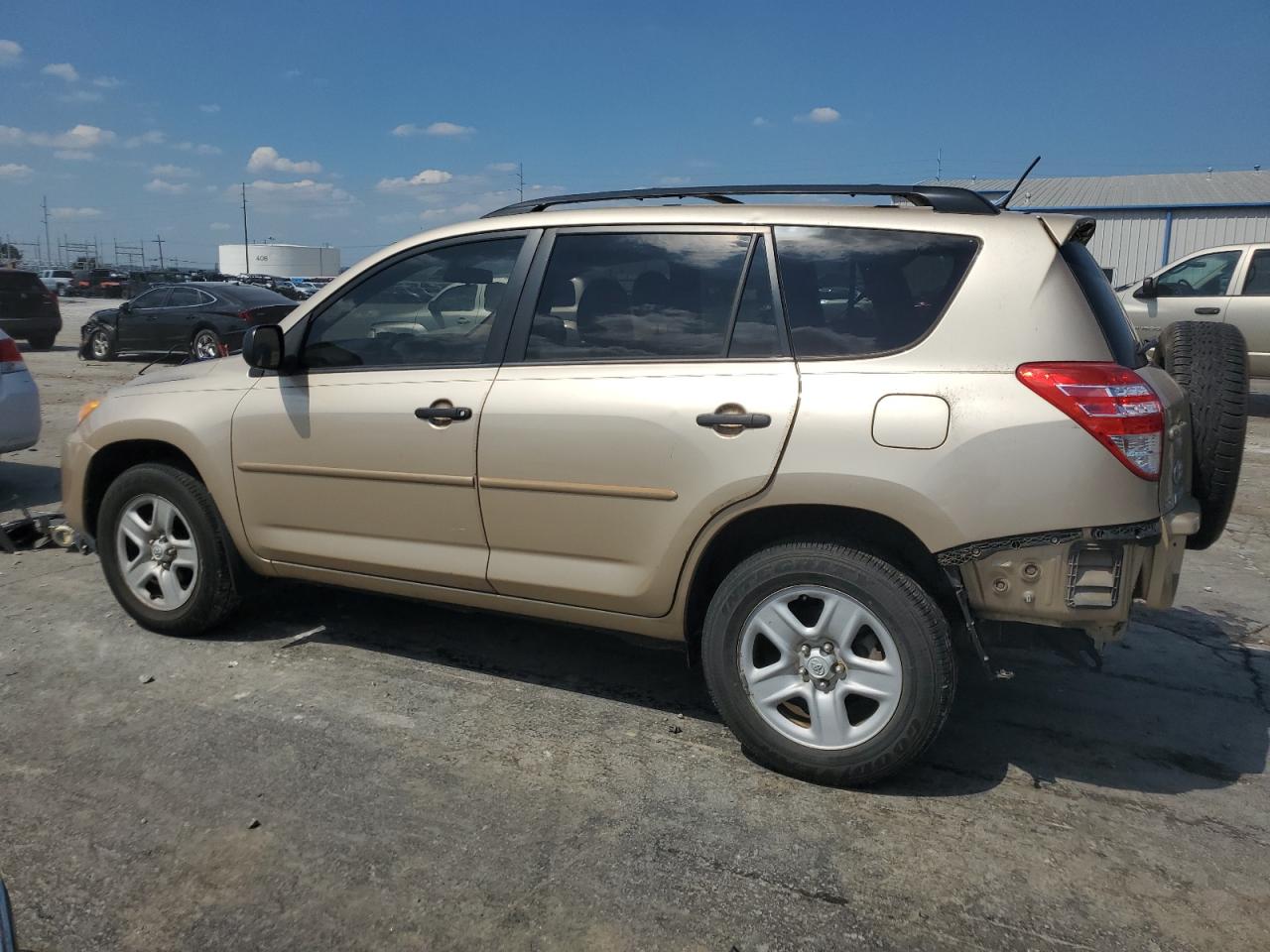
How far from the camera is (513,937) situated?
2533 millimetres

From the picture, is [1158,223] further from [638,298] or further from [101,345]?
[638,298]

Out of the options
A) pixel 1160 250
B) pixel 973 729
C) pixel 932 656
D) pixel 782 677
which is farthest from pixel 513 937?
pixel 1160 250

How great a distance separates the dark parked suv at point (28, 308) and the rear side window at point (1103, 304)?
68.3 ft

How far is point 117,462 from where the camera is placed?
15.1ft

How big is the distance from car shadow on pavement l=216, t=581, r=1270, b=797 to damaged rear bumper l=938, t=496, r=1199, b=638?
70cm

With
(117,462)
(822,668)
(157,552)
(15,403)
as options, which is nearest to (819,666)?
(822,668)

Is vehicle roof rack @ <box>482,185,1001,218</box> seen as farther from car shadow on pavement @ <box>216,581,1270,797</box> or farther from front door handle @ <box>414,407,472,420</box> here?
car shadow on pavement @ <box>216,581,1270,797</box>

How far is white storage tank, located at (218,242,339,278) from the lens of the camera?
10044 cm

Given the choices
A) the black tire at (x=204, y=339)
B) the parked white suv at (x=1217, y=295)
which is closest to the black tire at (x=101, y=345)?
the black tire at (x=204, y=339)

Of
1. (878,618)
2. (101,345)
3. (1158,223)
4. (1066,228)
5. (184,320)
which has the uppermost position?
(1158,223)

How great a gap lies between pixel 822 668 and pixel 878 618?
25cm

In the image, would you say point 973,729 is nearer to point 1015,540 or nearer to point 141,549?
point 1015,540

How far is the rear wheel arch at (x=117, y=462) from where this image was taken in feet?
14.5

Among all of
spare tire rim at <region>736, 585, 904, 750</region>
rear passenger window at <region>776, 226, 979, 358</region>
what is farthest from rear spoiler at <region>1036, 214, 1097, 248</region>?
spare tire rim at <region>736, 585, 904, 750</region>
